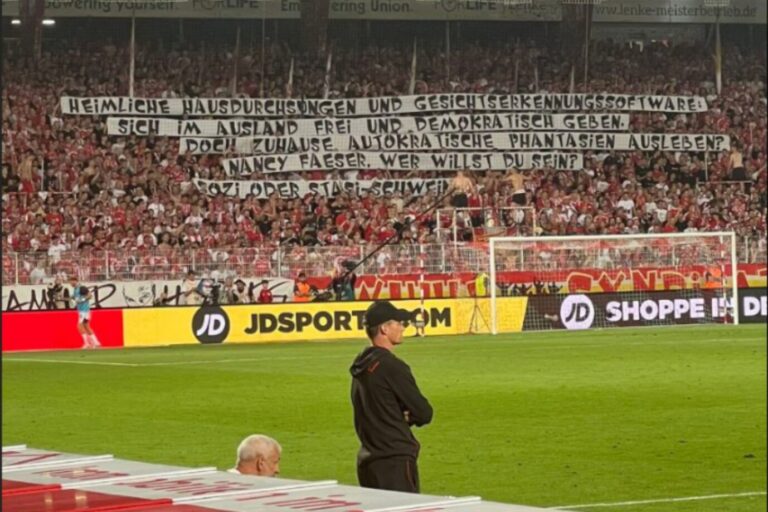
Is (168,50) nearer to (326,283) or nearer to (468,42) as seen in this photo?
(468,42)

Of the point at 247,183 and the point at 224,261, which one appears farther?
the point at 247,183

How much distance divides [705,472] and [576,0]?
26.6m

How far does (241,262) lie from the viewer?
102 ft

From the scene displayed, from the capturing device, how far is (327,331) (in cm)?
3036

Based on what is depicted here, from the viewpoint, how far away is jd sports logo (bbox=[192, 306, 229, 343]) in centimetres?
2948

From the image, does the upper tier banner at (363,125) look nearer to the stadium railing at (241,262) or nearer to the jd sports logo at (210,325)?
the stadium railing at (241,262)

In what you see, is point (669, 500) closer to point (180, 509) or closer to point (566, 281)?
point (180, 509)

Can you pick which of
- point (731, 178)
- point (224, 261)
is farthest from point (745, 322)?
point (224, 261)

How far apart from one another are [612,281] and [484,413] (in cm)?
1774

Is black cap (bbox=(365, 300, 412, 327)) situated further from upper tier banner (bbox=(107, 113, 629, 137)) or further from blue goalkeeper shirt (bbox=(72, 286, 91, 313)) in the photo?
upper tier banner (bbox=(107, 113, 629, 137))

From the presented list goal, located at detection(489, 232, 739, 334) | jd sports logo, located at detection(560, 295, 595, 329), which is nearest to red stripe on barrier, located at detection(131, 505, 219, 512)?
goal, located at detection(489, 232, 739, 334)

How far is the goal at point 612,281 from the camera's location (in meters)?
32.2

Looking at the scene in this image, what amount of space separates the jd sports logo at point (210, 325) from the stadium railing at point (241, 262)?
1403 mm

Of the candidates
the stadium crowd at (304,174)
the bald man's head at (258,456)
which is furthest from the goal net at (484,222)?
the bald man's head at (258,456)
